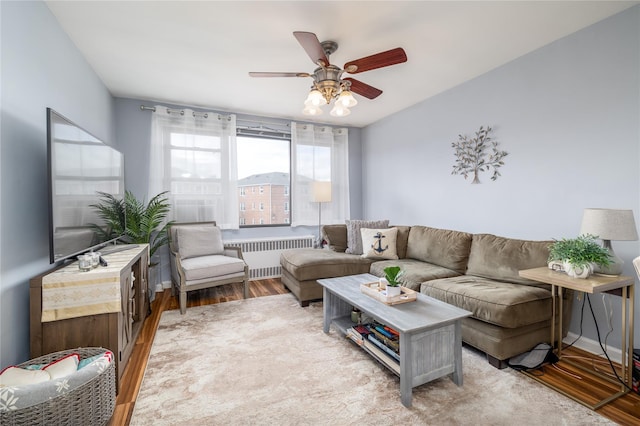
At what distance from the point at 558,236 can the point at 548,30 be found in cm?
173

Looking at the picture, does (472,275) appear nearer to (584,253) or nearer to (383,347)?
(584,253)

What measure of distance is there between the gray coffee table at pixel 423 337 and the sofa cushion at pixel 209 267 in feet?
5.80

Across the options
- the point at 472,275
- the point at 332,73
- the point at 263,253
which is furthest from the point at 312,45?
the point at 263,253

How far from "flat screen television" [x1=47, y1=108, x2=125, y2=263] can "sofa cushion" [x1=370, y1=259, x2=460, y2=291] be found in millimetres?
2672

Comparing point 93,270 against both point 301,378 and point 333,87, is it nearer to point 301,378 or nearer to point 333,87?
point 301,378

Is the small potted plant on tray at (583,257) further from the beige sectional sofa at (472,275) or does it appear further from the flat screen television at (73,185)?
the flat screen television at (73,185)

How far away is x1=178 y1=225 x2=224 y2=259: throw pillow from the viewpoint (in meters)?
3.55

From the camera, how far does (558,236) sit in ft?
8.24

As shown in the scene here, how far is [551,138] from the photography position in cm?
254

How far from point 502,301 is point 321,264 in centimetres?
181

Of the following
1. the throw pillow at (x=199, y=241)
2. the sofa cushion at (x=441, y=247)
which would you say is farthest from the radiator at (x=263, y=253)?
the sofa cushion at (x=441, y=247)

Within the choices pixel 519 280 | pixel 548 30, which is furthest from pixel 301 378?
pixel 548 30

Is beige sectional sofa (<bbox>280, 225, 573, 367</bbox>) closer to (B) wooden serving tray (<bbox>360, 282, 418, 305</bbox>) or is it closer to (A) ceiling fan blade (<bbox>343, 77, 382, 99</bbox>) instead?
(B) wooden serving tray (<bbox>360, 282, 418, 305</bbox>)

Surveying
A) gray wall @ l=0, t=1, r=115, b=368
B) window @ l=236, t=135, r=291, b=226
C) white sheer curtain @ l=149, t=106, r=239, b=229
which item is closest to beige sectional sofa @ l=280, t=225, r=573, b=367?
window @ l=236, t=135, r=291, b=226
